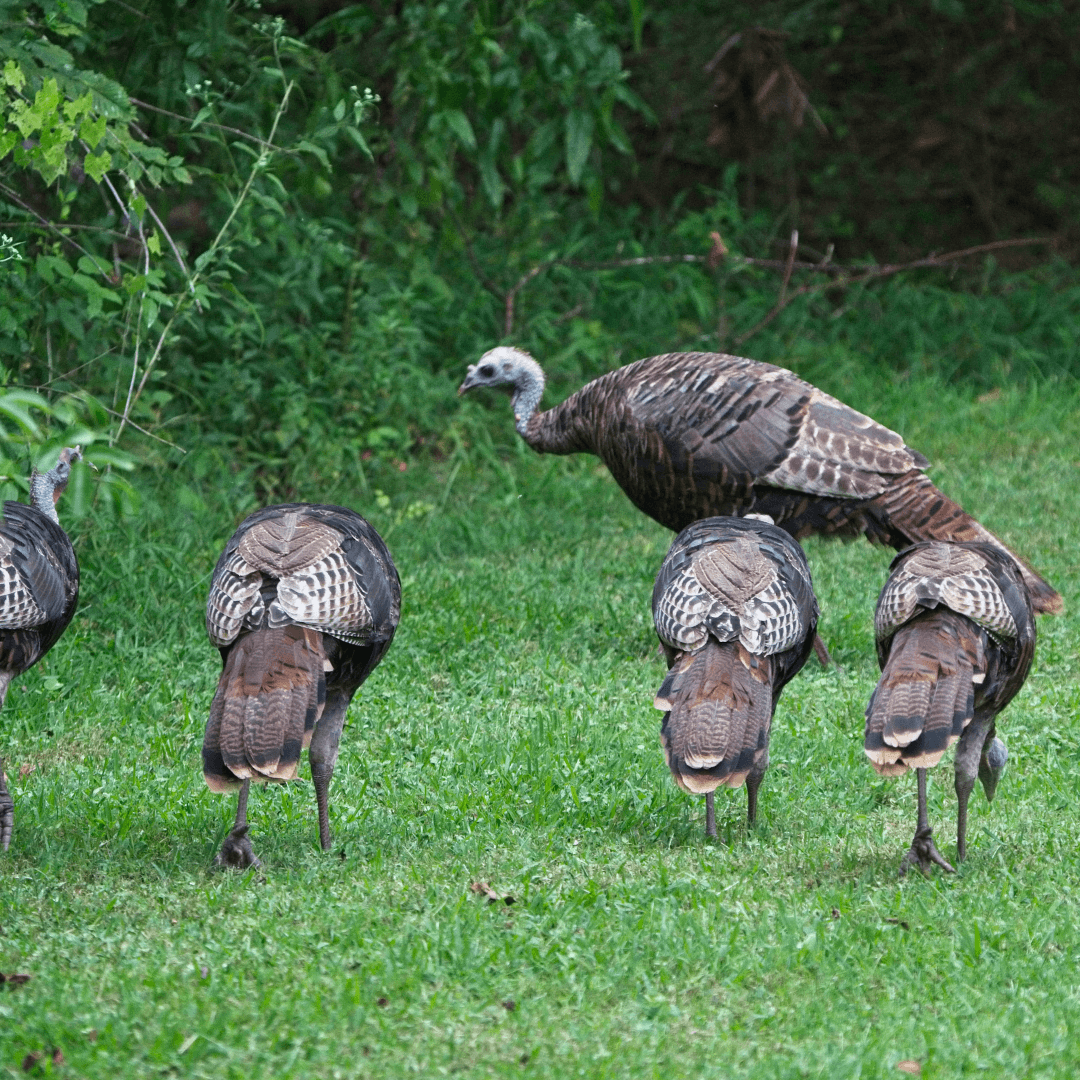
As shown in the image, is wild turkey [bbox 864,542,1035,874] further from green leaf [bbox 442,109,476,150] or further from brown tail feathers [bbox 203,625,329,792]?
green leaf [bbox 442,109,476,150]

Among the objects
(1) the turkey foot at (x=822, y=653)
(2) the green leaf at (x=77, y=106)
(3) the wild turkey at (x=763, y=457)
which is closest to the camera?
(2) the green leaf at (x=77, y=106)

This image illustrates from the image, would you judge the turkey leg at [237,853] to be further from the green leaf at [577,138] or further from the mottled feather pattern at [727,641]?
the green leaf at [577,138]

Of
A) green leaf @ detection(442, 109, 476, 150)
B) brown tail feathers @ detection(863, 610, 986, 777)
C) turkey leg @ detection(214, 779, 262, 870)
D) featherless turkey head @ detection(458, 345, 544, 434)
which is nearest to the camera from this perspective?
brown tail feathers @ detection(863, 610, 986, 777)

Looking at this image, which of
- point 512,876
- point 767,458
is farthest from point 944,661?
point 767,458

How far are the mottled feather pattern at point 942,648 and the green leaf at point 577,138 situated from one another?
3766 millimetres

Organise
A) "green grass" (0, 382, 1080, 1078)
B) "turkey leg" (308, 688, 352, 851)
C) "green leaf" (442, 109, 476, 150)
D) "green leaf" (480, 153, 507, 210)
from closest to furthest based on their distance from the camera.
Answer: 1. "green grass" (0, 382, 1080, 1078)
2. "turkey leg" (308, 688, 352, 851)
3. "green leaf" (442, 109, 476, 150)
4. "green leaf" (480, 153, 507, 210)

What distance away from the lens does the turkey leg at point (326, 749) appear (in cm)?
475

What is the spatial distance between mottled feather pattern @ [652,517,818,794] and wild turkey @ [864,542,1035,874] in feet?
1.11

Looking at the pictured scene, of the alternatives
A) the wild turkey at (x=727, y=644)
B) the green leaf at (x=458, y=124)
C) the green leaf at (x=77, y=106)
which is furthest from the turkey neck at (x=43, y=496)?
the green leaf at (x=458, y=124)

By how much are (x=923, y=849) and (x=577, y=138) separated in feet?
15.7

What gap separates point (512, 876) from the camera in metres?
4.45

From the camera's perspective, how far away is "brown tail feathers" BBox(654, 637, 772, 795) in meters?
4.32

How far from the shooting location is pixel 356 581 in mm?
4758

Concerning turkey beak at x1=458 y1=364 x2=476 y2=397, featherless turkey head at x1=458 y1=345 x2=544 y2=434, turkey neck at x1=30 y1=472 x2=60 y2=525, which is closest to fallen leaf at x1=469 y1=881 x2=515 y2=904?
turkey neck at x1=30 y1=472 x2=60 y2=525
